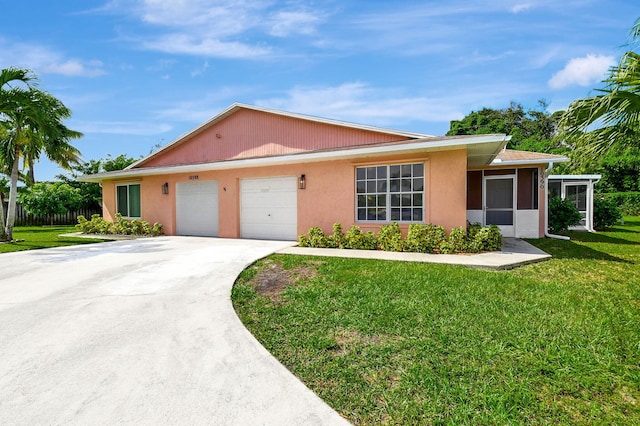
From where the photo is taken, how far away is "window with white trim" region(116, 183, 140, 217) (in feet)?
49.7

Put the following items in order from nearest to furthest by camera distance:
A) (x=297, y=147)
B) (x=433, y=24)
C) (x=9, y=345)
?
(x=9, y=345) < (x=433, y=24) < (x=297, y=147)

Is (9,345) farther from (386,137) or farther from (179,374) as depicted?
(386,137)

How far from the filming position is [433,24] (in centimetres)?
953

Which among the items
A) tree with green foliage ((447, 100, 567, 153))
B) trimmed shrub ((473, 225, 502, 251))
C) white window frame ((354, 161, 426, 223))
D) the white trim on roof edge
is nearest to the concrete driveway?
white window frame ((354, 161, 426, 223))

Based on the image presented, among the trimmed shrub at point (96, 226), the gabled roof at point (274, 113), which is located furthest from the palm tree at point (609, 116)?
the trimmed shrub at point (96, 226)

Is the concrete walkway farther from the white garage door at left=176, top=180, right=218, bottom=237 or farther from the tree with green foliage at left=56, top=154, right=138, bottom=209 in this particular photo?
the tree with green foliage at left=56, top=154, right=138, bottom=209

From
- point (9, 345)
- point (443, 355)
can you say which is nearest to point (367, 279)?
point (443, 355)

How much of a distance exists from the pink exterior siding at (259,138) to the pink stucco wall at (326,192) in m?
1.32

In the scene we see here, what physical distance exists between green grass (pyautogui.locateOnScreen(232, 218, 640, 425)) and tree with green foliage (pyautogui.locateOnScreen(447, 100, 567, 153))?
1458 inches

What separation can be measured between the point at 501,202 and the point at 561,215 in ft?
9.45

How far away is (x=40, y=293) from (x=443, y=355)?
627 cm

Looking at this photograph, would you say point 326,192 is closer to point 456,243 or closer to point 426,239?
point 426,239

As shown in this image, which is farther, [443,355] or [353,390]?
[443,355]

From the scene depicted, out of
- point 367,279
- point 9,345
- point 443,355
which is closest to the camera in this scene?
point 443,355
